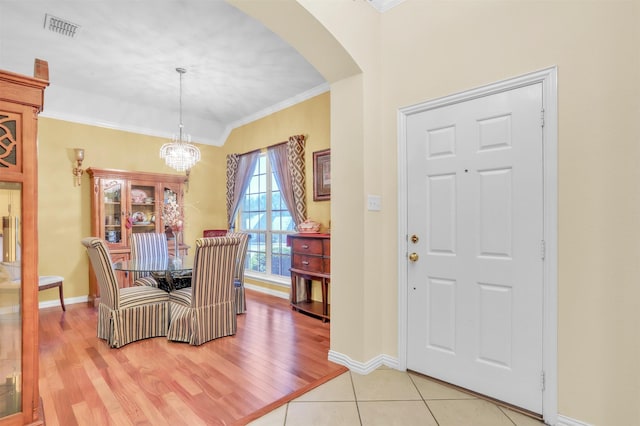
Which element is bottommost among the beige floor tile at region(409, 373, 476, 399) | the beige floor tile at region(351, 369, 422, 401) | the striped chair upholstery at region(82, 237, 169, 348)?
the beige floor tile at region(351, 369, 422, 401)

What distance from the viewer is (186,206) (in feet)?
18.0

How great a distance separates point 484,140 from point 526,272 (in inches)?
34.8

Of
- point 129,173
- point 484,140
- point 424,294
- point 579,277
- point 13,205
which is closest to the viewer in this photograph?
point 13,205

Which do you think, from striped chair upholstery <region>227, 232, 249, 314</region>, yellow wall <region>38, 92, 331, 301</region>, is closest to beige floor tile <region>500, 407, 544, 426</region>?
yellow wall <region>38, 92, 331, 301</region>

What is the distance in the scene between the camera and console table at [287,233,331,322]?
3.69m

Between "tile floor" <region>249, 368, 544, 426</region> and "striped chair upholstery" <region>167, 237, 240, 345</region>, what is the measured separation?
4.40ft

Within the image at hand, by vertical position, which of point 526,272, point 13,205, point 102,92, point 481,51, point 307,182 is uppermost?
point 102,92

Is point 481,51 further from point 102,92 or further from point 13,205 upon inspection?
point 102,92

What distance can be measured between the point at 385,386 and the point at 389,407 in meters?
0.25

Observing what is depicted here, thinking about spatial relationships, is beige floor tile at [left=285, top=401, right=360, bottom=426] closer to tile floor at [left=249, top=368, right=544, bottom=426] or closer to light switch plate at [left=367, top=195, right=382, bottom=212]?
tile floor at [left=249, top=368, right=544, bottom=426]

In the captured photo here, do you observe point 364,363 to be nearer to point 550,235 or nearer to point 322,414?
point 322,414

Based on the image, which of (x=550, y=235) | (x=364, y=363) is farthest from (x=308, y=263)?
(x=550, y=235)

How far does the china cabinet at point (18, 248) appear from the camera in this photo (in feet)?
4.65

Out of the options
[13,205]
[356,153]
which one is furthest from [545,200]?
[13,205]
